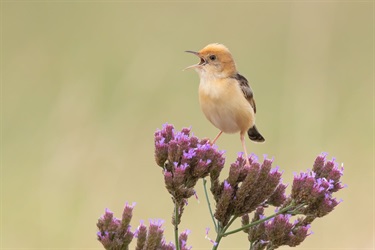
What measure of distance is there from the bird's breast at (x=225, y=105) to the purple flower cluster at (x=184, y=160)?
0.30m

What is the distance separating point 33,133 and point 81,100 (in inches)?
46.5

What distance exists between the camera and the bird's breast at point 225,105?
553 cm

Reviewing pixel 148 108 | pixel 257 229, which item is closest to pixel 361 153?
pixel 148 108

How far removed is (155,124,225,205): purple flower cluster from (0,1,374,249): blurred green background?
115 inches

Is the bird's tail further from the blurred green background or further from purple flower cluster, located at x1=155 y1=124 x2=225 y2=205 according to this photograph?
the blurred green background

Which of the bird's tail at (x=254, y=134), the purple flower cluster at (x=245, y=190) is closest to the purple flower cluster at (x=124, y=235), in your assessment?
the purple flower cluster at (x=245, y=190)

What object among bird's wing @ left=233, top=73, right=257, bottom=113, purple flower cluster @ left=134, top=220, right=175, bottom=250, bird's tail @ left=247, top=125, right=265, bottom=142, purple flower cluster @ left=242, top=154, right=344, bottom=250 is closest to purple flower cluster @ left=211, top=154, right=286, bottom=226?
purple flower cluster @ left=242, top=154, right=344, bottom=250

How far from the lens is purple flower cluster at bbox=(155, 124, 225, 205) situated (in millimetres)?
5020

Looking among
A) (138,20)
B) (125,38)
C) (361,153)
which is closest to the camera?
(361,153)

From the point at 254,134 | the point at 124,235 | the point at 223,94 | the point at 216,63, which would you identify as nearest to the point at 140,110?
the point at 254,134

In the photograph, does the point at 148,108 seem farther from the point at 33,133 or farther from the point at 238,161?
the point at 238,161

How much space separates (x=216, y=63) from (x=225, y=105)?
36cm

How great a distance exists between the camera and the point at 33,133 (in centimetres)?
989

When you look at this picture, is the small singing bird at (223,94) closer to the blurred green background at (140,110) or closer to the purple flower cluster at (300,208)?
the purple flower cluster at (300,208)
